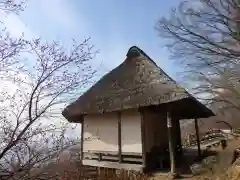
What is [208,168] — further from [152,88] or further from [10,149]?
[10,149]

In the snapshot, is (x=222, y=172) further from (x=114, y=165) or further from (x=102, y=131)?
(x=102, y=131)

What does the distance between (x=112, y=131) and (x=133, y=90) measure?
2027 mm

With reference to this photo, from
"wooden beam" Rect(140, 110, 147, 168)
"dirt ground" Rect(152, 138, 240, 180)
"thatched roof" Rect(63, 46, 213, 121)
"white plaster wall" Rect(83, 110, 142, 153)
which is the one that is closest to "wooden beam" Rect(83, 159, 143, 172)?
"wooden beam" Rect(140, 110, 147, 168)

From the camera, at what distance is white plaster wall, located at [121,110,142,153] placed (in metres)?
12.0

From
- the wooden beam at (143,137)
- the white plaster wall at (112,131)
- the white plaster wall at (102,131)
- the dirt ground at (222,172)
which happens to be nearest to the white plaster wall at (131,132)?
the white plaster wall at (112,131)

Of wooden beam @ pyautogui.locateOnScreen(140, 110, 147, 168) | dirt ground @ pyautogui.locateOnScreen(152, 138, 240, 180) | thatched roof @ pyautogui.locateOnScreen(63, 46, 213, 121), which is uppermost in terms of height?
thatched roof @ pyautogui.locateOnScreen(63, 46, 213, 121)

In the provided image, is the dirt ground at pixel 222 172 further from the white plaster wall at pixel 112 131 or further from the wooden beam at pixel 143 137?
the white plaster wall at pixel 112 131

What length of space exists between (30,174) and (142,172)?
850 cm

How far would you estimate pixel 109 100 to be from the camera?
12.9 m

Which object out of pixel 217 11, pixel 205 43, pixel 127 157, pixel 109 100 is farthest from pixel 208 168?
pixel 217 11

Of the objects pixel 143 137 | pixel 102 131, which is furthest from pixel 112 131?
pixel 143 137

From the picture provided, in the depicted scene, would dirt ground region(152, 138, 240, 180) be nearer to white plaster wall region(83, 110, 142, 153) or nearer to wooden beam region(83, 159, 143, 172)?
wooden beam region(83, 159, 143, 172)

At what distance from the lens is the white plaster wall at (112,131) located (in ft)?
39.6

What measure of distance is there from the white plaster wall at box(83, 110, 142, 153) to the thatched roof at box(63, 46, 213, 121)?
2.06 feet
